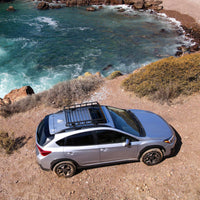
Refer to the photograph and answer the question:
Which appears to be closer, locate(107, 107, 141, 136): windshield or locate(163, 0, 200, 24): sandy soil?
locate(107, 107, 141, 136): windshield

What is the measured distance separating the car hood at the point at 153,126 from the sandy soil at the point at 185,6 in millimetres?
28827

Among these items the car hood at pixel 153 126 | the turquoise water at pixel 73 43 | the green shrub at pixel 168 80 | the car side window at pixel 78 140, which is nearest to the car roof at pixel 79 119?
the car side window at pixel 78 140

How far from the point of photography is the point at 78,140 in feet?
18.5

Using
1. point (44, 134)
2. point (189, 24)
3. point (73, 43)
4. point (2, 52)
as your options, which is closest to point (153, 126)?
point (44, 134)

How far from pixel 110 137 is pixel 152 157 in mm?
1697

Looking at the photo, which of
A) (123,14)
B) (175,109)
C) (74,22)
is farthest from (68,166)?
(123,14)

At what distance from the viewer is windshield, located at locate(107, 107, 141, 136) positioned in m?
6.02

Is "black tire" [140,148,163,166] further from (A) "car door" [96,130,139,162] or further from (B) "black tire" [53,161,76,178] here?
(B) "black tire" [53,161,76,178]

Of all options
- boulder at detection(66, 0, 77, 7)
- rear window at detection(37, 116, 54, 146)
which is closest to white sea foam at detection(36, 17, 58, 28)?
boulder at detection(66, 0, 77, 7)

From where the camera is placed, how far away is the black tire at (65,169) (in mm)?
5787

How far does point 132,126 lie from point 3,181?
4.56m

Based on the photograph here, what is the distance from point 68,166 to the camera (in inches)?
233

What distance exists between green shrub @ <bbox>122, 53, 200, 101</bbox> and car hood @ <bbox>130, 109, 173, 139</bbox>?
314 centimetres

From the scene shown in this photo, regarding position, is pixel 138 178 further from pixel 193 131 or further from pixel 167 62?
pixel 167 62
